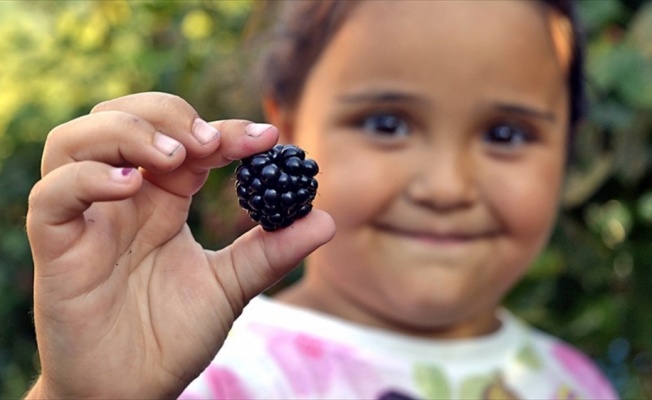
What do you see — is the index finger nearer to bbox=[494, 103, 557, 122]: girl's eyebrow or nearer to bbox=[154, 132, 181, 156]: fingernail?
bbox=[154, 132, 181, 156]: fingernail

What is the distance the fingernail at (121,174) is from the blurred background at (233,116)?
0.79 metres

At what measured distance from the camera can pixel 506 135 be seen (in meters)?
1.22

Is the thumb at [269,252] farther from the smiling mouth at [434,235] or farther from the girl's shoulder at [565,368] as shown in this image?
the girl's shoulder at [565,368]

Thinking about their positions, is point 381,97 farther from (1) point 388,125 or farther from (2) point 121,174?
(2) point 121,174

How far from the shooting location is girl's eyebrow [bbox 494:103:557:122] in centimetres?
118

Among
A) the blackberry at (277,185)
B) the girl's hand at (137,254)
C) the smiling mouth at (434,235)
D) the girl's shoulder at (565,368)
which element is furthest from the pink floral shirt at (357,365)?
the blackberry at (277,185)

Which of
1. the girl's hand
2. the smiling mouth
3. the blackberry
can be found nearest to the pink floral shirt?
the smiling mouth

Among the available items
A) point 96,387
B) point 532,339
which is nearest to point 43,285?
point 96,387

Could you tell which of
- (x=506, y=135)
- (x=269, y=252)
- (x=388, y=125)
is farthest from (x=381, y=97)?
(x=269, y=252)

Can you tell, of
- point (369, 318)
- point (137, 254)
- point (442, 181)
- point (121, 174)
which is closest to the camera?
point (121, 174)

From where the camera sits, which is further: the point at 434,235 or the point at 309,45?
the point at 309,45

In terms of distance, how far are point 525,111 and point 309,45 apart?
316 mm

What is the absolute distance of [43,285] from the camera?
77cm

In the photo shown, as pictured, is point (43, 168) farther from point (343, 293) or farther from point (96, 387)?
point (343, 293)
